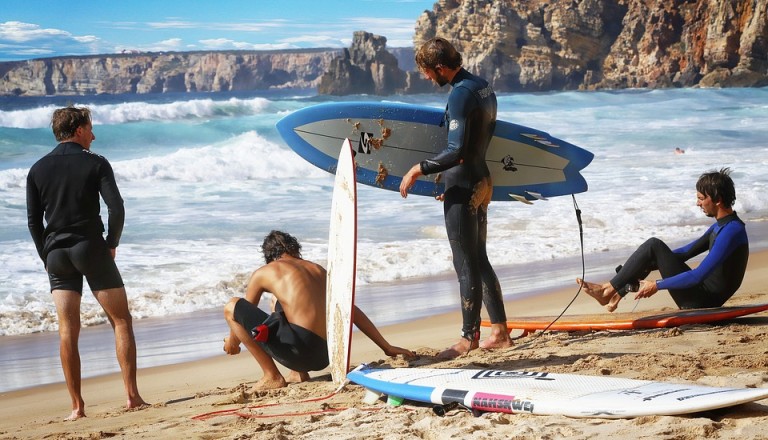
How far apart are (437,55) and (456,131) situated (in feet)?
1.11

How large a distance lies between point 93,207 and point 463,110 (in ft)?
5.30

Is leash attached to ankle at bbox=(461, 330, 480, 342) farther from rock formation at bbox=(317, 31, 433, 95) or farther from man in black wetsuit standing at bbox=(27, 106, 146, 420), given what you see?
rock formation at bbox=(317, 31, 433, 95)

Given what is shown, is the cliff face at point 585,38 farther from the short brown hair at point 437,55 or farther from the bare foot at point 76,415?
the bare foot at point 76,415

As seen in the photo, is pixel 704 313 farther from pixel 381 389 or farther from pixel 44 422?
pixel 44 422

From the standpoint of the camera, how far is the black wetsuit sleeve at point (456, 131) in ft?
13.1

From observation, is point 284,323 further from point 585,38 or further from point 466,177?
point 585,38

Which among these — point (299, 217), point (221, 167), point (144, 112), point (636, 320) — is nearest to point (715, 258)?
point (636, 320)

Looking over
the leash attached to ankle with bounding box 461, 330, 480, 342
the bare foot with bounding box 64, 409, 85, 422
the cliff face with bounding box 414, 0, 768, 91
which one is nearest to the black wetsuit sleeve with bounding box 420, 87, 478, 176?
the leash attached to ankle with bounding box 461, 330, 480, 342

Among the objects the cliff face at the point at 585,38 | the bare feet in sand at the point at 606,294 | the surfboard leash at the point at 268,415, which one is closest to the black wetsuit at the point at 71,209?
the surfboard leash at the point at 268,415

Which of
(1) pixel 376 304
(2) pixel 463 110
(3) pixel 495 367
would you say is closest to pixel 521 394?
(3) pixel 495 367

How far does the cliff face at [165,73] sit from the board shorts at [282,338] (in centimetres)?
9042

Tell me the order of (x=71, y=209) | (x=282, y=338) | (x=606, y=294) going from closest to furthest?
(x=71, y=209)
(x=282, y=338)
(x=606, y=294)

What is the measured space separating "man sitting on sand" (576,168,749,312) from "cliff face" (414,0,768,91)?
243 feet

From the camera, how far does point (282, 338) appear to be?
4.00 m
